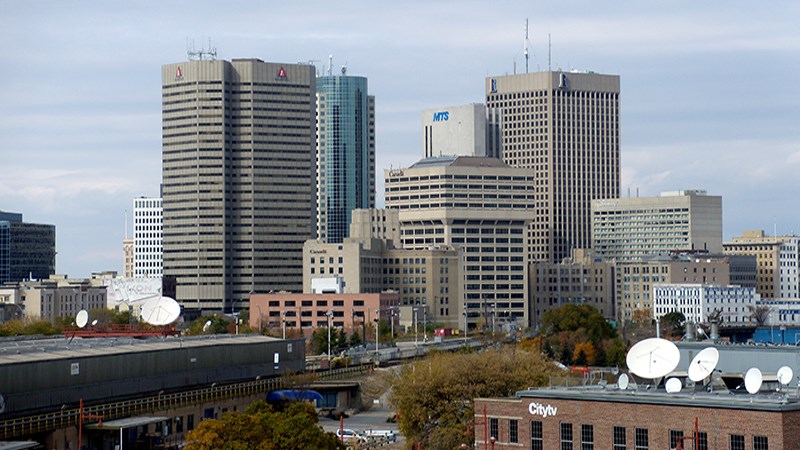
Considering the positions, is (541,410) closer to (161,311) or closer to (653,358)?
(653,358)

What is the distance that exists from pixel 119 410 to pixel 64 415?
683 centimetres

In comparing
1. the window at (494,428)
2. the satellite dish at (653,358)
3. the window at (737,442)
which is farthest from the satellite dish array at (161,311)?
the window at (737,442)

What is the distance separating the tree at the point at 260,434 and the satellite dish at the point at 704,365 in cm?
2158

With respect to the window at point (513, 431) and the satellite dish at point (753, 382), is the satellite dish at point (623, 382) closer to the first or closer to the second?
the window at point (513, 431)

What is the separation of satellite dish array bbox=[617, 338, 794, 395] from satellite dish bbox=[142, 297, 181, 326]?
55.7 meters

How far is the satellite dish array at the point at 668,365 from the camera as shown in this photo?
74.3m

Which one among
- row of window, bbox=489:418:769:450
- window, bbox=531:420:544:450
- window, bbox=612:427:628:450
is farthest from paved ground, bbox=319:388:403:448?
window, bbox=612:427:628:450

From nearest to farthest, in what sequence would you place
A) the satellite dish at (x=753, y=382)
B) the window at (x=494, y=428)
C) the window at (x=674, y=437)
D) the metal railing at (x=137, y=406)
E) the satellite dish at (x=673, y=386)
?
the satellite dish at (x=753, y=382) < the window at (x=674, y=437) < the satellite dish at (x=673, y=386) < the window at (x=494, y=428) < the metal railing at (x=137, y=406)

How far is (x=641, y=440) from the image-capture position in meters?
74.6

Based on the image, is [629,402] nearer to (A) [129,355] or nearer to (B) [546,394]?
(B) [546,394]

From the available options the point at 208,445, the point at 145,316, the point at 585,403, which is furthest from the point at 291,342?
the point at 585,403

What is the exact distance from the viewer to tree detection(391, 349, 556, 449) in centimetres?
10688

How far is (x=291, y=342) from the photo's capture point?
139500mm

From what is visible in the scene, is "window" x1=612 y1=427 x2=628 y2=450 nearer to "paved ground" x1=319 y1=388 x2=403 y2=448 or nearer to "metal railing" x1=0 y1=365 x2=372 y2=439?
"metal railing" x1=0 y1=365 x2=372 y2=439
